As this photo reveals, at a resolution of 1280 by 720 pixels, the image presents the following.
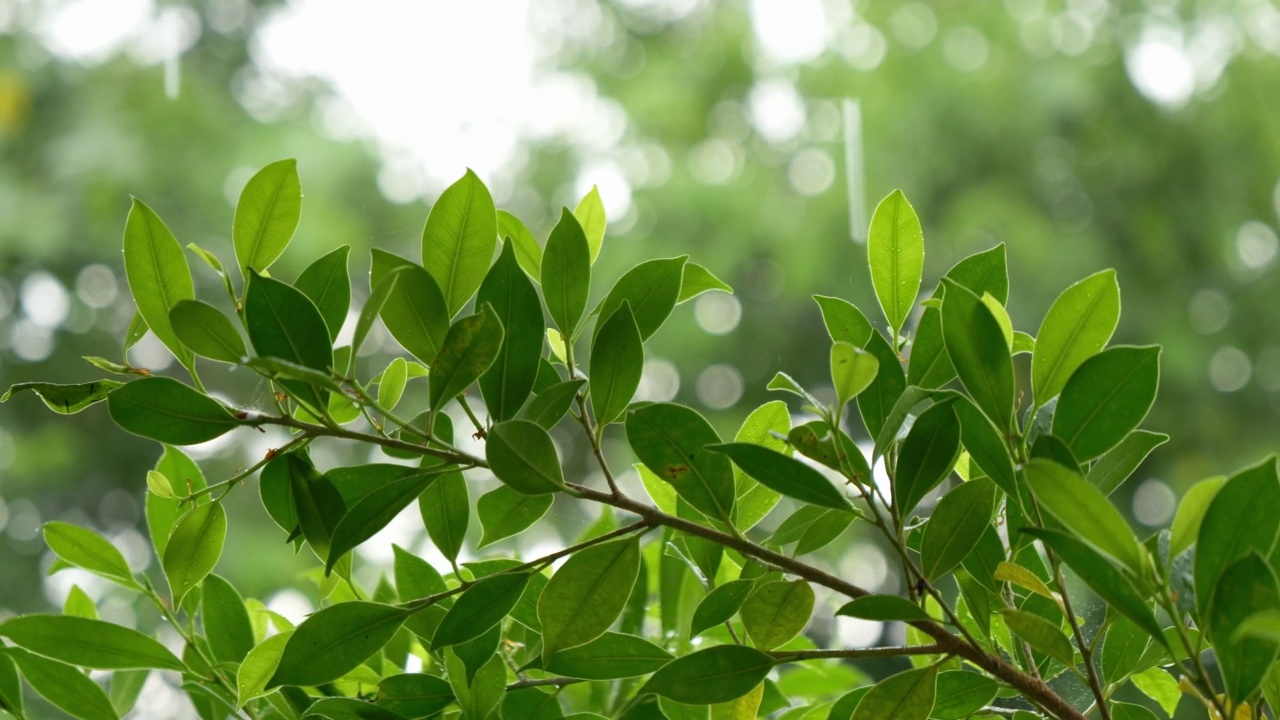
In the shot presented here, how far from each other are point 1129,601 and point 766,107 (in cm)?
313

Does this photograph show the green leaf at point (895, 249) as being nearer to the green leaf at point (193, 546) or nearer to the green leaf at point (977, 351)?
the green leaf at point (977, 351)

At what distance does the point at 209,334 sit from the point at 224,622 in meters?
0.16

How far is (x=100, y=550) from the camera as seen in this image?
33 centimetres

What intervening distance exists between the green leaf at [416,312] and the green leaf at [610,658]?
90 millimetres

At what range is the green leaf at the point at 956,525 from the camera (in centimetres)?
26

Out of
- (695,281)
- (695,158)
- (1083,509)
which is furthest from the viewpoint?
(695,158)

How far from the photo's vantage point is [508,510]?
299 millimetres

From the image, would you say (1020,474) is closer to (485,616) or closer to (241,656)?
(485,616)

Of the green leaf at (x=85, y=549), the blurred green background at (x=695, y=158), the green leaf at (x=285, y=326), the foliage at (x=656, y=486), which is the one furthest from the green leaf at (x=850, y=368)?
the blurred green background at (x=695, y=158)

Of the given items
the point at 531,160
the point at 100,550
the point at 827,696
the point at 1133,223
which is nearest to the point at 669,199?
the point at 531,160

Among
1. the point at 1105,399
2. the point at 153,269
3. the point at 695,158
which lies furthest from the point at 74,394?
the point at 695,158

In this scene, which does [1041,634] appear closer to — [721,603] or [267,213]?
[721,603]

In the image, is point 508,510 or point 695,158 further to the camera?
point 695,158

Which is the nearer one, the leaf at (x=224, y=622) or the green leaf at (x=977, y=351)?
the green leaf at (x=977, y=351)
